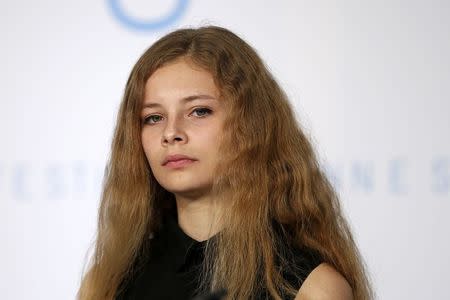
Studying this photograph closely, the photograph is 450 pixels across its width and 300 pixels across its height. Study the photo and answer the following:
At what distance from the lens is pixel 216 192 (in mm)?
1314

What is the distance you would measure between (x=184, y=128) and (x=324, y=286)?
1.06 feet

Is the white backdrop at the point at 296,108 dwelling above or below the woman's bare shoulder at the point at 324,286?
above

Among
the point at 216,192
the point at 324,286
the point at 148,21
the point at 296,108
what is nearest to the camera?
the point at 324,286

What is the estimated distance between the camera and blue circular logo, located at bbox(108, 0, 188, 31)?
1789 mm

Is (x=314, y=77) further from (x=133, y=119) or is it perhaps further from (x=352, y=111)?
(x=133, y=119)

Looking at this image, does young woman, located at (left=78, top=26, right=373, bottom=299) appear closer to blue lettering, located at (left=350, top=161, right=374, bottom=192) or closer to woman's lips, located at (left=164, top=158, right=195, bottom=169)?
woman's lips, located at (left=164, top=158, right=195, bottom=169)

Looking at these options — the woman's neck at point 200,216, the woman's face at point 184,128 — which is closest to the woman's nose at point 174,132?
the woman's face at point 184,128

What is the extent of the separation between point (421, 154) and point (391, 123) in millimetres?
90

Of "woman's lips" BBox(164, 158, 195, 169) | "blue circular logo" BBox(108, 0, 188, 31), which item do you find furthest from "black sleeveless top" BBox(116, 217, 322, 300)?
"blue circular logo" BBox(108, 0, 188, 31)

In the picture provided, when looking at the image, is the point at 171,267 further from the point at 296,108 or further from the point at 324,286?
the point at 296,108

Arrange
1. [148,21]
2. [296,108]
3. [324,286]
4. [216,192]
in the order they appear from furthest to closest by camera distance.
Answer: [148,21] < [296,108] < [216,192] < [324,286]

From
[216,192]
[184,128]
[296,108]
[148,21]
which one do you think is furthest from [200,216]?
[148,21]

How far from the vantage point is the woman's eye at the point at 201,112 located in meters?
1.29

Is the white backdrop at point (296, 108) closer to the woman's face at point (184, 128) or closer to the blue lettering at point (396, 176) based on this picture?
the blue lettering at point (396, 176)
